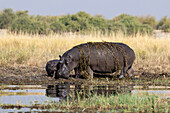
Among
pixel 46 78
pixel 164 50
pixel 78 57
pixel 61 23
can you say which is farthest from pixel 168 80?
pixel 61 23

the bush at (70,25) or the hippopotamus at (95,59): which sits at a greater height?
the bush at (70,25)

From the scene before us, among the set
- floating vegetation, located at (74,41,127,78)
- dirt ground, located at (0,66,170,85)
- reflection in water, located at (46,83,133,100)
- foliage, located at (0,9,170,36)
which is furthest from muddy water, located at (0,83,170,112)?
foliage, located at (0,9,170,36)

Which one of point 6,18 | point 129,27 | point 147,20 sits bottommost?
point 129,27

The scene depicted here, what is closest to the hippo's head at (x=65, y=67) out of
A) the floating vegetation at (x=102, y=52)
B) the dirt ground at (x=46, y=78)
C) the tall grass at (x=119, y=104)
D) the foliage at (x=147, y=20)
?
the dirt ground at (x=46, y=78)

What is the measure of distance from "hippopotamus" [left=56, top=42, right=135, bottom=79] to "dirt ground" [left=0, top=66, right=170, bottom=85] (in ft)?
0.85

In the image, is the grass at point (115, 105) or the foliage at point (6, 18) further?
the foliage at point (6, 18)

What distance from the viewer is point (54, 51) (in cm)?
1524

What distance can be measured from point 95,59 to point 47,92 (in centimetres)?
255

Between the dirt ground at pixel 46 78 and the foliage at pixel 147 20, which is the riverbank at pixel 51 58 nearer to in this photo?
the dirt ground at pixel 46 78

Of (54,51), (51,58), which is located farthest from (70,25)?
(51,58)

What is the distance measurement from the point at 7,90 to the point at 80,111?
2677 millimetres

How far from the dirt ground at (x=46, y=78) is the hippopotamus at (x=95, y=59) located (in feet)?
0.85

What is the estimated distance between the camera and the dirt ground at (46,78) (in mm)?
9256

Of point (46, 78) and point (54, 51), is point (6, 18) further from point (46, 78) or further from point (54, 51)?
point (46, 78)
